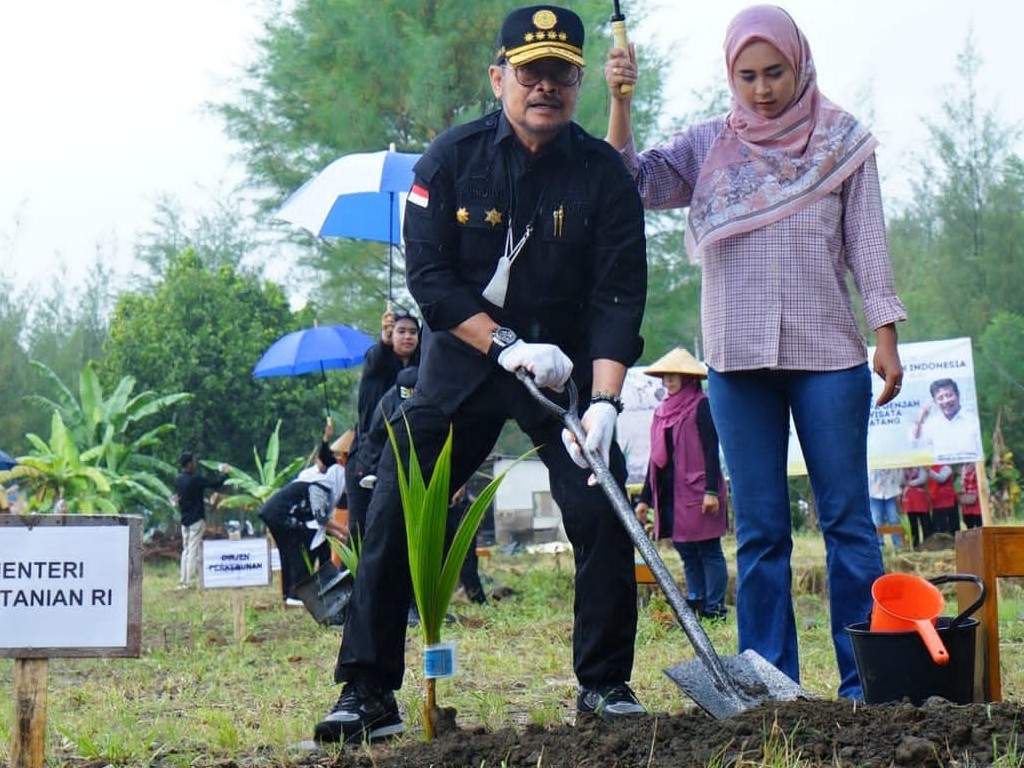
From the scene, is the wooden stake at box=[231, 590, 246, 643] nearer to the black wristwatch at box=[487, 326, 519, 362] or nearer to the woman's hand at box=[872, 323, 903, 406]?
the black wristwatch at box=[487, 326, 519, 362]

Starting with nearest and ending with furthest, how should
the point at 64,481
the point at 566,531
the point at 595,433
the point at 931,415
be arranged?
the point at 595,433, the point at 566,531, the point at 931,415, the point at 64,481

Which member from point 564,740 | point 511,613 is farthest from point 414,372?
point 564,740

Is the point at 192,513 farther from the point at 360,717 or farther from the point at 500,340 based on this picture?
the point at 500,340

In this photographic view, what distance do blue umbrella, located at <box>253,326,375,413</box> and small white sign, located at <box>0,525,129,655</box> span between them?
11.4 metres

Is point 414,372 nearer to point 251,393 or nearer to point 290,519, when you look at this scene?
point 290,519

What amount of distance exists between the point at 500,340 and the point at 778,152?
116 cm

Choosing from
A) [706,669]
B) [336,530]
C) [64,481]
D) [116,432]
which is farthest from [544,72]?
[116,432]

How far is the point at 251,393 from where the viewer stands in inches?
1259

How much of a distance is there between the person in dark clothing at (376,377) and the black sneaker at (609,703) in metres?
4.53

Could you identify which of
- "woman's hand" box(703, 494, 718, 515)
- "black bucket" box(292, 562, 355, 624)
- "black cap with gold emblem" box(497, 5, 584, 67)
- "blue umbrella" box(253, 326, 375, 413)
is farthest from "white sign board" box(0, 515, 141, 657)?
"blue umbrella" box(253, 326, 375, 413)

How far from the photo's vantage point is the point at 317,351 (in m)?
15.3

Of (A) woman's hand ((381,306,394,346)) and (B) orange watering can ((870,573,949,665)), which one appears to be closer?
(B) orange watering can ((870,573,949,665))

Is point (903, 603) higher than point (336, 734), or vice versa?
point (903, 603)

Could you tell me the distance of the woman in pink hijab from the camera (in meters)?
4.19
